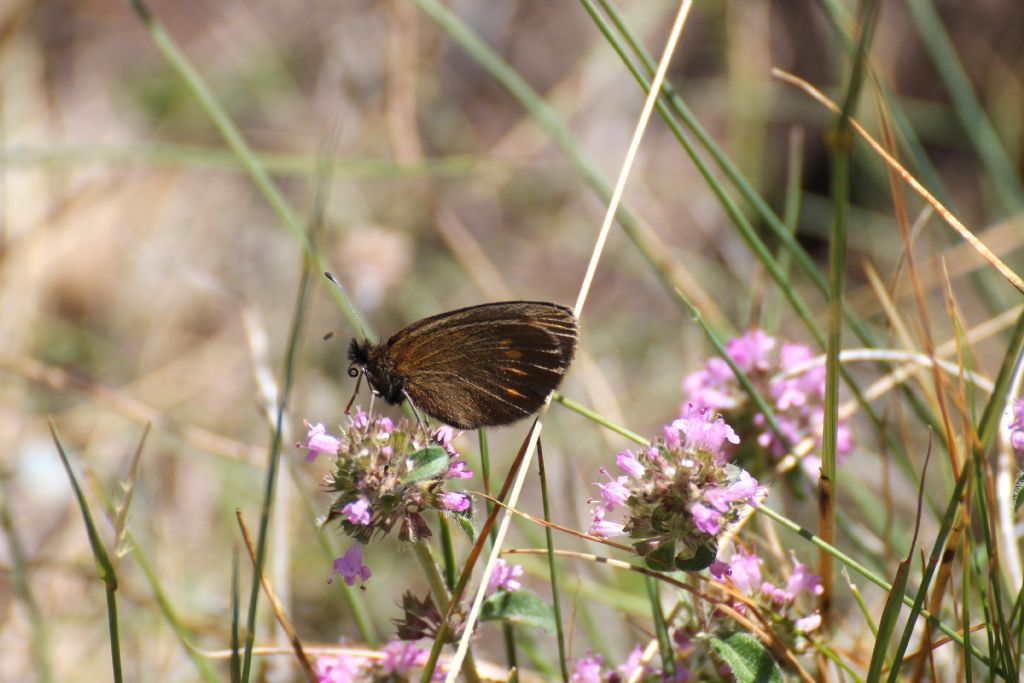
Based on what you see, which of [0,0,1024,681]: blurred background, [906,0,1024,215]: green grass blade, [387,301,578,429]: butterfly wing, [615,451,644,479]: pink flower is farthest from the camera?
[0,0,1024,681]: blurred background

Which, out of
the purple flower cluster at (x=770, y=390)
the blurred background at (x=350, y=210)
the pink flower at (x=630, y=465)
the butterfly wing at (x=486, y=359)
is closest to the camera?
the pink flower at (x=630, y=465)

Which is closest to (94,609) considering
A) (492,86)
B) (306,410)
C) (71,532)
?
(71,532)

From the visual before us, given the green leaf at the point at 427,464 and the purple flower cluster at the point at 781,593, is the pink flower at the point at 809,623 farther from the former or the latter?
the green leaf at the point at 427,464

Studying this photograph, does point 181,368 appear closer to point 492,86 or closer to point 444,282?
point 444,282

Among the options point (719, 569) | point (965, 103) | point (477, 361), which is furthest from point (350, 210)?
point (719, 569)

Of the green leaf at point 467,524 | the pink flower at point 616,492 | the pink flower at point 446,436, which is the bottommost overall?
the green leaf at point 467,524

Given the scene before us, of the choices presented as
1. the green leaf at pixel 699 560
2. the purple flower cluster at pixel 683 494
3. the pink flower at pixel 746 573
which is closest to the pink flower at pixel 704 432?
the purple flower cluster at pixel 683 494

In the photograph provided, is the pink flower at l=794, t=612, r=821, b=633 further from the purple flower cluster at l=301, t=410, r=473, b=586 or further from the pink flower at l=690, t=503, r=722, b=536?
the purple flower cluster at l=301, t=410, r=473, b=586

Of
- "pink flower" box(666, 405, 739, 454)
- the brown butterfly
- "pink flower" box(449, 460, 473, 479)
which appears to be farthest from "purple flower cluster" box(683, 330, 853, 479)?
"pink flower" box(449, 460, 473, 479)
